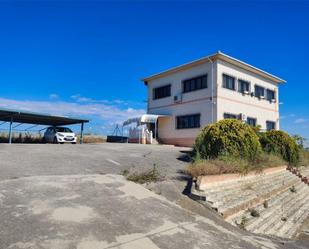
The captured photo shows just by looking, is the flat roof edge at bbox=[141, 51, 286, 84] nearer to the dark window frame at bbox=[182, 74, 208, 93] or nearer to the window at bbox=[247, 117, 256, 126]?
the dark window frame at bbox=[182, 74, 208, 93]

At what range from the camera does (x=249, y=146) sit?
13188mm

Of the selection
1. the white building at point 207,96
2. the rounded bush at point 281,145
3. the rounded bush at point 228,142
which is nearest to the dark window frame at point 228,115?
the white building at point 207,96

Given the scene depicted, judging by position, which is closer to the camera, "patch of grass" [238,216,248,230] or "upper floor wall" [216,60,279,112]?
"patch of grass" [238,216,248,230]

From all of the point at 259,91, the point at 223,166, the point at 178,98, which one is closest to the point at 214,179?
the point at 223,166

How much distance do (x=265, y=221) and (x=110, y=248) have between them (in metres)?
5.65

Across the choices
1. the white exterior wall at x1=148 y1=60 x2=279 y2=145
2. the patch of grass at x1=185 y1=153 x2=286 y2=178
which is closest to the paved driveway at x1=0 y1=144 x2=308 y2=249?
the patch of grass at x1=185 y1=153 x2=286 y2=178

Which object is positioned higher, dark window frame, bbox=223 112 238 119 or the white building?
the white building

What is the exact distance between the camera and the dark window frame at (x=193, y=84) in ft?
83.4

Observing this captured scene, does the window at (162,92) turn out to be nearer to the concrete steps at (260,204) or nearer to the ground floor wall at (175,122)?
the ground floor wall at (175,122)

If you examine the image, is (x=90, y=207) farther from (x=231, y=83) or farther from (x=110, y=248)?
(x=231, y=83)

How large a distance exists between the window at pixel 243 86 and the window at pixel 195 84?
384cm

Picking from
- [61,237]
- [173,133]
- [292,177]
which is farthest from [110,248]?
[173,133]

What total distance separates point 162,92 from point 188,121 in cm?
518

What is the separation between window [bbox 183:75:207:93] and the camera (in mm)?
25400
